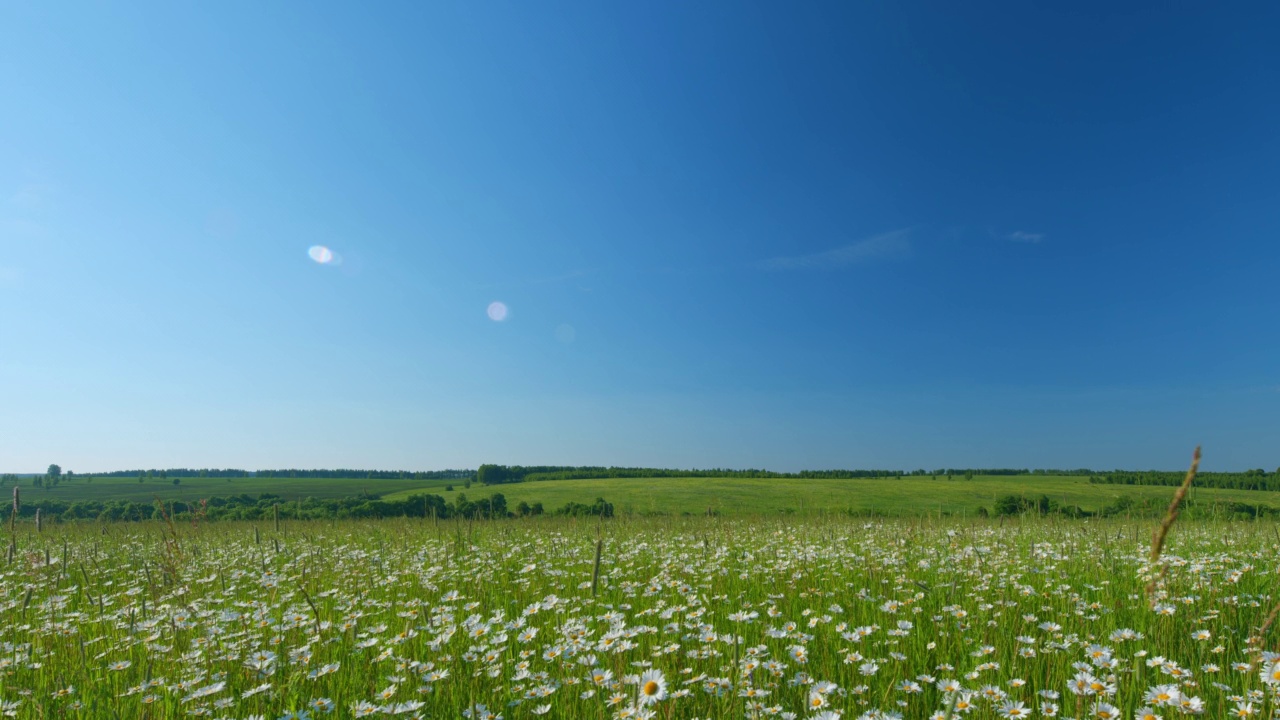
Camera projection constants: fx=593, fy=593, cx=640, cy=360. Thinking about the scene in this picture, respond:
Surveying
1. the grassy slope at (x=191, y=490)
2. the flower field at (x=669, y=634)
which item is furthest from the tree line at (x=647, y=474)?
the flower field at (x=669, y=634)

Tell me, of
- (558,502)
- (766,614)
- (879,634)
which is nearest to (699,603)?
(766,614)

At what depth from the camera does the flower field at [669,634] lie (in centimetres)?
405

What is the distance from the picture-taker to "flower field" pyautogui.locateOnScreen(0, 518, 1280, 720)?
4051mm

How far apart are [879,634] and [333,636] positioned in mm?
5407

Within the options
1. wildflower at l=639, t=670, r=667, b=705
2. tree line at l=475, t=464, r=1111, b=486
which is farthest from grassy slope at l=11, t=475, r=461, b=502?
wildflower at l=639, t=670, r=667, b=705

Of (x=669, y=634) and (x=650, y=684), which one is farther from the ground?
(x=650, y=684)

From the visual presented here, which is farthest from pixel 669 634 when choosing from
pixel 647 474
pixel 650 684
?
pixel 647 474

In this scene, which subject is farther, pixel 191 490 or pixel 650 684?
pixel 191 490

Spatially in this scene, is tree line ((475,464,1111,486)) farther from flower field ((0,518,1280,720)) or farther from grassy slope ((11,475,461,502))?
flower field ((0,518,1280,720))

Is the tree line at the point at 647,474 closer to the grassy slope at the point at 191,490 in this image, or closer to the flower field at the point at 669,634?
the grassy slope at the point at 191,490

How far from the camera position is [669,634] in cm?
524

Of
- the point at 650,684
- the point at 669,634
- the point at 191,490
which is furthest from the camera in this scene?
the point at 191,490

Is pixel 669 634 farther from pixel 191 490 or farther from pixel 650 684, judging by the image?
pixel 191 490

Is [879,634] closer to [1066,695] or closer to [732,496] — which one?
[1066,695]
